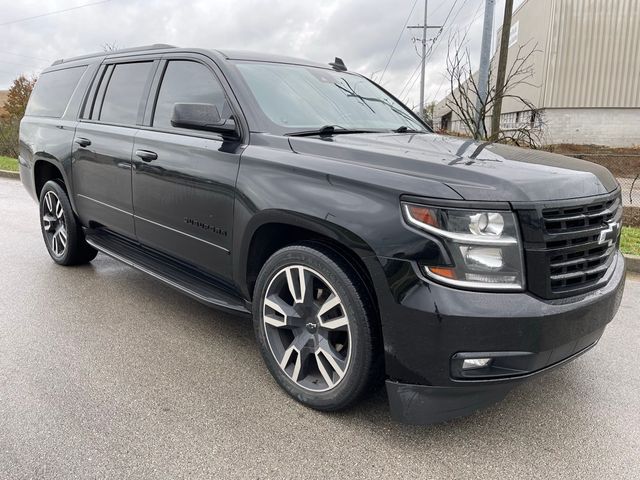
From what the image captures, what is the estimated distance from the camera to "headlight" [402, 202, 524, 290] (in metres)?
2.27

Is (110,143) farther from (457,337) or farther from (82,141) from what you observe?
(457,337)

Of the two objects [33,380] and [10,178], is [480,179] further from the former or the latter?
[10,178]

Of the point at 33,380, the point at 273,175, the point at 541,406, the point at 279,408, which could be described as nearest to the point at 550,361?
the point at 541,406

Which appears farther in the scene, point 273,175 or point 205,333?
point 205,333

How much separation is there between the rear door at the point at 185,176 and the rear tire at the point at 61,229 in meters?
1.44

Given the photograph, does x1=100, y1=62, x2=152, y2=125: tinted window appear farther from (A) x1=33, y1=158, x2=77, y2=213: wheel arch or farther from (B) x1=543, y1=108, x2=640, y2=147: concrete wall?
(B) x1=543, y1=108, x2=640, y2=147: concrete wall

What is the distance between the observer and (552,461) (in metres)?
2.48

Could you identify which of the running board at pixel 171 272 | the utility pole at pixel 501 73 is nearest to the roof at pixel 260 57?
the running board at pixel 171 272

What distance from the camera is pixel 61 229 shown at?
17.4 ft

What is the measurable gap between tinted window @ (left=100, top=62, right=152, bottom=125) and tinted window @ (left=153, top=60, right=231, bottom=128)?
31 cm

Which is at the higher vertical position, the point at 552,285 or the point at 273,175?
the point at 273,175

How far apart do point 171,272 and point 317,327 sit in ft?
4.74

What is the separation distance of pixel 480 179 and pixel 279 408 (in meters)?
1.55

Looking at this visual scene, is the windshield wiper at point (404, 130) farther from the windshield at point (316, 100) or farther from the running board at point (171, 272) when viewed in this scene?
the running board at point (171, 272)
